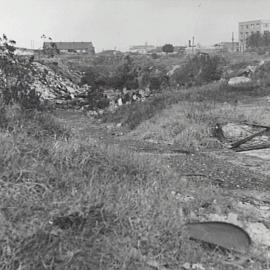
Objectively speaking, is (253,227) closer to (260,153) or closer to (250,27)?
(260,153)

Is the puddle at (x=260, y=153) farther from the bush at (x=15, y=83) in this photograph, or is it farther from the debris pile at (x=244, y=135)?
the bush at (x=15, y=83)

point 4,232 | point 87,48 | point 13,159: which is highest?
point 87,48

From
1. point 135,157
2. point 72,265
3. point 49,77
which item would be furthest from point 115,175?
point 49,77

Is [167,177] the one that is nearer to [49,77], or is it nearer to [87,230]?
[87,230]

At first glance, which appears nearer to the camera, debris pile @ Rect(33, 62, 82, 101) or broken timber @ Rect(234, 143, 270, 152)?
broken timber @ Rect(234, 143, 270, 152)

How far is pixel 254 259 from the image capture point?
299 centimetres

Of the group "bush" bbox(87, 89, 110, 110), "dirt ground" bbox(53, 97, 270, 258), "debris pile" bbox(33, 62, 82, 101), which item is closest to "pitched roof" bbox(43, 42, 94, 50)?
"debris pile" bbox(33, 62, 82, 101)

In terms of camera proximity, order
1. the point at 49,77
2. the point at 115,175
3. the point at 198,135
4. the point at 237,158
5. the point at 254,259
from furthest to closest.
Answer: the point at 49,77, the point at 198,135, the point at 237,158, the point at 115,175, the point at 254,259

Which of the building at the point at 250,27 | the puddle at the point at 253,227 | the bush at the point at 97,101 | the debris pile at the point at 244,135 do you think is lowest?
the puddle at the point at 253,227

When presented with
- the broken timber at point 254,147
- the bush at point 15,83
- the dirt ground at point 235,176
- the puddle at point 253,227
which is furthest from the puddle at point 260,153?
the bush at point 15,83

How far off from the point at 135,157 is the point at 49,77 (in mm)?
18927

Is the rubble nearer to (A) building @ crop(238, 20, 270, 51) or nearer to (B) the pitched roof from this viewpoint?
(B) the pitched roof

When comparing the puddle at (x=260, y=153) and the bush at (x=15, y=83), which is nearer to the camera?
the bush at (x=15, y=83)

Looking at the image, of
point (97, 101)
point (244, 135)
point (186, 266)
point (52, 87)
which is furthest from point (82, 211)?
point (52, 87)
